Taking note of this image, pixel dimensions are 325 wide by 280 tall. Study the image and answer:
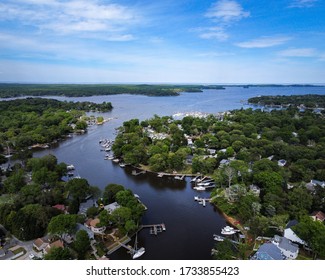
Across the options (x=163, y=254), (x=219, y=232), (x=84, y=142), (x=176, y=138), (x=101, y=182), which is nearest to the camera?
(x=163, y=254)

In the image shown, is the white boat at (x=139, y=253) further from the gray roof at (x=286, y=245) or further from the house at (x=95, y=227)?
the gray roof at (x=286, y=245)

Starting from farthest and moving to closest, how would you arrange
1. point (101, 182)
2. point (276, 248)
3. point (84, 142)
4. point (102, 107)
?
point (102, 107) < point (84, 142) < point (101, 182) < point (276, 248)

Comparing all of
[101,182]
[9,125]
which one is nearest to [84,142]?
[9,125]

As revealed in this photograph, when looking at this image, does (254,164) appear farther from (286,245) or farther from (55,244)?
(55,244)

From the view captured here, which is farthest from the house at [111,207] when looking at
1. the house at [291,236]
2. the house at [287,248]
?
the house at [291,236]

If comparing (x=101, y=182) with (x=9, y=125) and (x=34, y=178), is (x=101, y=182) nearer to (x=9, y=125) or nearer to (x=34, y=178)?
(x=34, y=178)

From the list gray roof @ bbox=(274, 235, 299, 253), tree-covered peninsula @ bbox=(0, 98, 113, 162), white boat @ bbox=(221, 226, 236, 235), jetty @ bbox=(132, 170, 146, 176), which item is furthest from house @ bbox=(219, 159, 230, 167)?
tree-covered peninsula @ bbox=(0, 98, 113, 162)

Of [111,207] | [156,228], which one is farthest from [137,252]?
[111,207]
